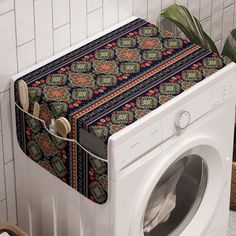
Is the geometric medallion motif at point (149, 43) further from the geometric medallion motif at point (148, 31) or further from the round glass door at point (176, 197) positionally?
the round glass door at point (176, 197)

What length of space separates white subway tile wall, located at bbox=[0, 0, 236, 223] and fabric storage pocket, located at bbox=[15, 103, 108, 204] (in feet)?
0.29

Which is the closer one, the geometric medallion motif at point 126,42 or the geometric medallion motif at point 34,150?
the geometric medallion motif at point 34,150

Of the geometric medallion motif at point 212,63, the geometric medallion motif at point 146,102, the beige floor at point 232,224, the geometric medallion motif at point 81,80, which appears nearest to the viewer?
the geometric medallion motif at point 146,102

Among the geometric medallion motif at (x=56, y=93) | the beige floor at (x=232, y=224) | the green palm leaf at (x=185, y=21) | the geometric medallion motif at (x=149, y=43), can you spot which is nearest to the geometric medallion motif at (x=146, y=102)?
the geometric medallion motif at (x=56, y=93)

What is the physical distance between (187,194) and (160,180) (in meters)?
0.23

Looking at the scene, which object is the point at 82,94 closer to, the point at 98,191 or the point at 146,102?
the point at 146,102

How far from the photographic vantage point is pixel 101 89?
8.76 feet

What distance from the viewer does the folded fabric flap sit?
248 cm

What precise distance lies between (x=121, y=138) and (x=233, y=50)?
1105mm

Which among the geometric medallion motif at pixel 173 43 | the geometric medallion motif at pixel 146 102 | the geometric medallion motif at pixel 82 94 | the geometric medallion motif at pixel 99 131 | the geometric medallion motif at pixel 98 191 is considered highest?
the geometric medallion motif at pixel 173 43

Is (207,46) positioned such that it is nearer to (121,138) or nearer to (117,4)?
(117,4)

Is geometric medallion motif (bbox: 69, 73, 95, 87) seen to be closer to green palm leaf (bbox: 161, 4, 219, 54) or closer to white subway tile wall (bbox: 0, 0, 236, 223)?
white subway tile wall (bbox: 0, 0, 236, 223)

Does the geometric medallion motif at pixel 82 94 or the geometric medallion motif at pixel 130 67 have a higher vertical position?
the geometric medallion motif at pixel 130 67

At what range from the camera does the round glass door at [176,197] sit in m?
2.88
